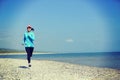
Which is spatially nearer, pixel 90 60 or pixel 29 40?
pixel 29 40

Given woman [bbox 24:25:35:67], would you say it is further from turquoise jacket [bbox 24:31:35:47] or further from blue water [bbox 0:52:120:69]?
blue water [bbox 0:52:120:69]

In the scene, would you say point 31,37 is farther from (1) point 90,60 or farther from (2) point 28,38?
(1) point 90,60

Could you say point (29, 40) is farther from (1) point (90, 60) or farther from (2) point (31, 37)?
(1) point (90, 60)

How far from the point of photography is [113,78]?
346 inches

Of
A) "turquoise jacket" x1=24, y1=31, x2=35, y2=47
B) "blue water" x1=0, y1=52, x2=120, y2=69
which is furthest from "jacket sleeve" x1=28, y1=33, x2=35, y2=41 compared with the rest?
"blue water" x1=0, y1=52, x2=120, y2=69

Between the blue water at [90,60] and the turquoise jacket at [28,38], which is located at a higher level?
the turquoise jacket at [28,38]

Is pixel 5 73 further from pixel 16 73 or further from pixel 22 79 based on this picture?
pixel 22 79

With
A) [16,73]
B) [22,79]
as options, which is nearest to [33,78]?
[22,79]

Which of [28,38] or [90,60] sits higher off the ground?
[28,38]

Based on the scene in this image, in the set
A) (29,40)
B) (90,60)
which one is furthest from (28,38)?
(90,60)

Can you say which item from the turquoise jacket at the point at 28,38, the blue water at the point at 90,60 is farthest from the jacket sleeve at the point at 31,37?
the blue water at the point at 90,60

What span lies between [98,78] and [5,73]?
103 inches

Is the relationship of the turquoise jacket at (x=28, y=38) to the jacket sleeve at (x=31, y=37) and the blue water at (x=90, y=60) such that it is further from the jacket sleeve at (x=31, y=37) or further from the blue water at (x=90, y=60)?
the blue water at (x=90, y=60)

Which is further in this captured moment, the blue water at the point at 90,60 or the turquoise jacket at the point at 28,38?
the blue water at the point at 90,60
